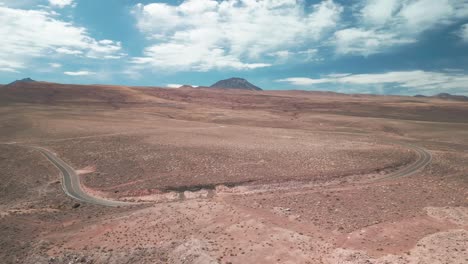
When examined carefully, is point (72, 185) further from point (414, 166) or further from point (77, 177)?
point (414, 166)

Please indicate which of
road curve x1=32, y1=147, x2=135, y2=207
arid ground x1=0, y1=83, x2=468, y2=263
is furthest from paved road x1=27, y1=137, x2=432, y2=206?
arid ground x1=0, y1=83, x2=468, y2=263

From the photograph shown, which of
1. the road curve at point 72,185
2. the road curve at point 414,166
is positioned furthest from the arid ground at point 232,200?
the road curve at point 72,185

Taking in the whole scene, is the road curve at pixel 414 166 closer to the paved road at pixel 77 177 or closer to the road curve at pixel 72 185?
the paved road at pixel 77 177

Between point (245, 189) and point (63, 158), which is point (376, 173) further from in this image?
point (63, 158)

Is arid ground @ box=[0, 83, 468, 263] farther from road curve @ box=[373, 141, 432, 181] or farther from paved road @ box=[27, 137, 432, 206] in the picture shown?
paved road @ box=[27, 137, 432, 206]

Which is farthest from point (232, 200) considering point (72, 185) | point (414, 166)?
point (414, 166)

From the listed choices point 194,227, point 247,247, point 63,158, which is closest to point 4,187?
point 63,158
